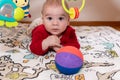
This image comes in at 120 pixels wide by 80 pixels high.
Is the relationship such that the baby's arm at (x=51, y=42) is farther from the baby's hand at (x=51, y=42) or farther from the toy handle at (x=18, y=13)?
the toy handle at (x=18, y=13)

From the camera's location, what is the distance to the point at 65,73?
2.45ft

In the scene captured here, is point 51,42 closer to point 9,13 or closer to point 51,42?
point 51,42

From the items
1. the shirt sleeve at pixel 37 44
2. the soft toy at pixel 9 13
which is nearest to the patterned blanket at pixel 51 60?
the shirt sleeve at pixel 37 44

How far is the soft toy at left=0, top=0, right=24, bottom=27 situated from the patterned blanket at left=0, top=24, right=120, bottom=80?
126 millimetres

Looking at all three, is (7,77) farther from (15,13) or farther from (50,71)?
(15,13)

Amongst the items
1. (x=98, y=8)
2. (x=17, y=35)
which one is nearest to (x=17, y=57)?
(x=17, y=35)

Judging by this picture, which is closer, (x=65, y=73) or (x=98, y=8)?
(x=65, y=73)

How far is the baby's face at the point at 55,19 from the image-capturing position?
2.94ft

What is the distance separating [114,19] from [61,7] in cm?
121

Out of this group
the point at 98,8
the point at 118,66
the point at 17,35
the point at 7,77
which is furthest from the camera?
the point at 98,8

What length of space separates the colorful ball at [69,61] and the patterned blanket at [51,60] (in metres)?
0.02

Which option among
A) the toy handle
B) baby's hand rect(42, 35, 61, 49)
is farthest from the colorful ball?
the toy handle

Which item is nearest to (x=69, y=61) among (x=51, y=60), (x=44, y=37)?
(x=51, y=60)

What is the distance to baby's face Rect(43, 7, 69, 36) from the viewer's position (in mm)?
897
